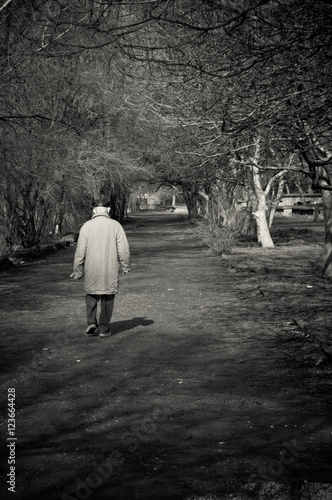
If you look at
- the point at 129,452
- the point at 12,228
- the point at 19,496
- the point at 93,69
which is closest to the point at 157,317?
the point at 129,452

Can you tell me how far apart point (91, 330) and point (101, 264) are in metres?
0.90

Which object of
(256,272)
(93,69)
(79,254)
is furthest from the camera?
(93,69)

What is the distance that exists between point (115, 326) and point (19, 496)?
6.21 metres

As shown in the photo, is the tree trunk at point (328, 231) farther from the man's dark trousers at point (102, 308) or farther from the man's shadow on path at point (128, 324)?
the man's dark trousers at point (102, 308)

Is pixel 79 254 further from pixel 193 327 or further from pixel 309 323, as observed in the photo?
pixel 309 323

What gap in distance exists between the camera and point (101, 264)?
31.2 feet

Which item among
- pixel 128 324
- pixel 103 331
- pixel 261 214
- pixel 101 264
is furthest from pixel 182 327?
pixel 261 214

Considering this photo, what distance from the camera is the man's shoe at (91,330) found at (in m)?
9.48

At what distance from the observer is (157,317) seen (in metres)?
11.2

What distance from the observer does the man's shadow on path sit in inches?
399

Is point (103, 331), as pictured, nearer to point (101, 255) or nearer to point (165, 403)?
point (101, 255)

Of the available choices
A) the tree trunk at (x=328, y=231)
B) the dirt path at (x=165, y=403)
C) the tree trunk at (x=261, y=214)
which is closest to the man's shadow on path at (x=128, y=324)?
the dirt path at (x=165, y=403)

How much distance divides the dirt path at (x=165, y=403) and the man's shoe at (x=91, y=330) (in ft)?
0.35

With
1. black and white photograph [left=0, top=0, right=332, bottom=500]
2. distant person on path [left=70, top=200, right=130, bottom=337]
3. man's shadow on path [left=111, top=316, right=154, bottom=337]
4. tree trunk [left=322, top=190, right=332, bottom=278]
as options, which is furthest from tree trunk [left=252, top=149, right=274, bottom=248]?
distant person on path [left=70, top=200, right=130, bottom=337]
